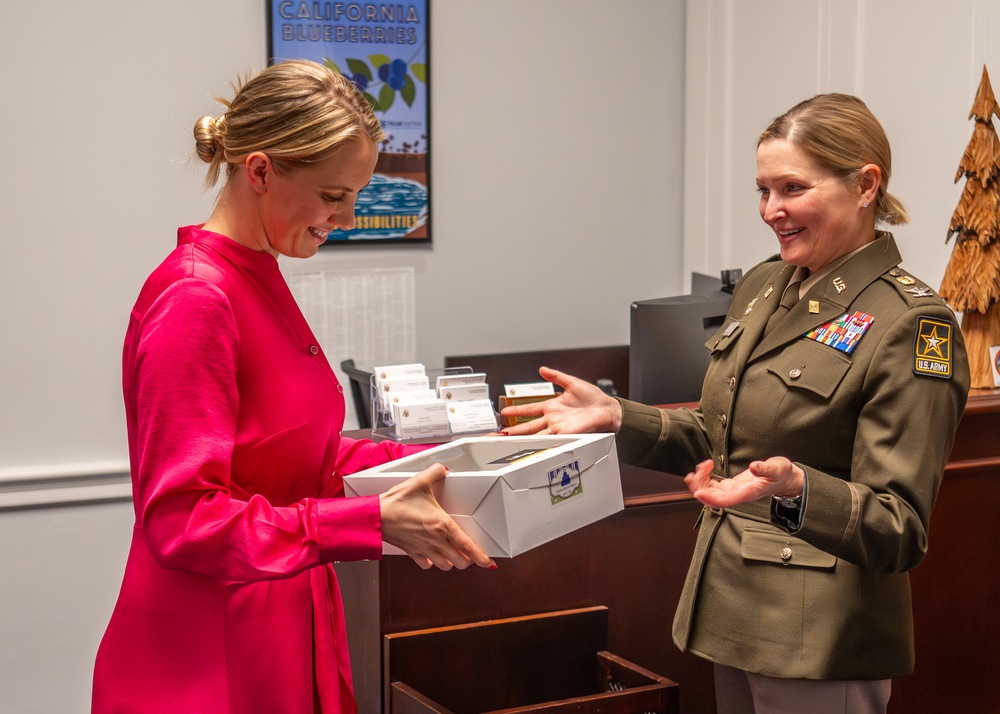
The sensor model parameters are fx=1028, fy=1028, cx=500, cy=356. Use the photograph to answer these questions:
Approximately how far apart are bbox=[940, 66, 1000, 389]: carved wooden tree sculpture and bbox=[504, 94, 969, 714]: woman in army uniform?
1.07 m

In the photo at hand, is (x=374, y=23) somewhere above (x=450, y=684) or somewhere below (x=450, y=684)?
above

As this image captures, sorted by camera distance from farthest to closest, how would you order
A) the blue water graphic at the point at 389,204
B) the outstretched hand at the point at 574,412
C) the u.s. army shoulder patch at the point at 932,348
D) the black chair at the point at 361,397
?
the blue water graphic at the point at 389,204 < the black chair at the point at 361,397 < the outstretched hand at the point at 574,412 < the u.s. army shoulder patch at the point at 932,348

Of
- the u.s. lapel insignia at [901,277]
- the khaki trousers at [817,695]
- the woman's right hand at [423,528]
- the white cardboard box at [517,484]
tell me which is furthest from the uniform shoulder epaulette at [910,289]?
Answer: the woman's right hand at [423,528]

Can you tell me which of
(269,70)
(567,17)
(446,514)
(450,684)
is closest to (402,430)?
(450,684)

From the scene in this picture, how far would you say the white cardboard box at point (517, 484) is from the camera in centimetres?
142

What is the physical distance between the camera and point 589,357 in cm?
357

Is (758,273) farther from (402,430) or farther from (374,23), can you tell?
(374,23)

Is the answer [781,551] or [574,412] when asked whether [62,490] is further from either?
[781,551]

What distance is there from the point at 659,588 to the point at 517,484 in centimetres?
106

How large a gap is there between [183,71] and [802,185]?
2.70 meters

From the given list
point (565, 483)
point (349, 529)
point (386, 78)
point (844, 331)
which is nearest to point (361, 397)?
point (386, 78)

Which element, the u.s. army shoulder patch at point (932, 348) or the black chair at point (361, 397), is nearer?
the u.s. army shoulder patch at point (932, 348)

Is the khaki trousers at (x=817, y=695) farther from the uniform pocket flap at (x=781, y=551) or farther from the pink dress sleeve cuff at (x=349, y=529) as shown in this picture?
the pink dress sleeve cuff at (x=349, y=529)

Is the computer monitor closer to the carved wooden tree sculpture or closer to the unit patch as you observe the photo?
the carved wooden tree sculpture
